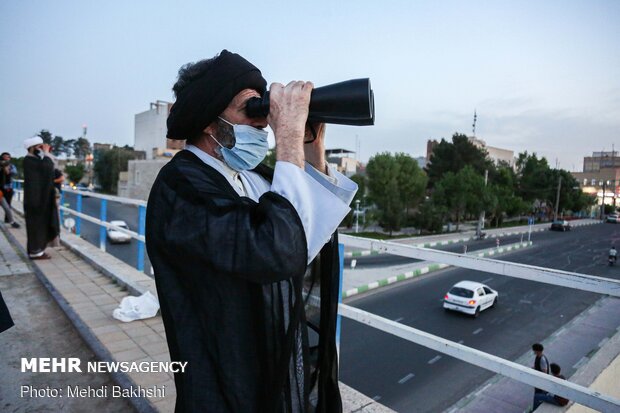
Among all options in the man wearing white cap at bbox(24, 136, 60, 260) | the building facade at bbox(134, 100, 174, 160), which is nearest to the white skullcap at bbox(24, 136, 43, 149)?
the man wearing white cap at bbox(24, 136, 60, 260)

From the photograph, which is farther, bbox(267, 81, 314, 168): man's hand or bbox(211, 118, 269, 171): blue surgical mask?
bbox(211, 118, 269, 171): blue surgical mask

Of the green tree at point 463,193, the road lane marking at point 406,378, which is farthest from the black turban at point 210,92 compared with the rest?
the green tree at point 463,193

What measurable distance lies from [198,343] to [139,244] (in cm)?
419

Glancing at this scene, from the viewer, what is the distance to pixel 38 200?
5359 mm

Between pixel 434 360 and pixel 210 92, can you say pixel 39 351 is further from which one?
pixel 434 360

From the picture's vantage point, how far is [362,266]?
795 inches

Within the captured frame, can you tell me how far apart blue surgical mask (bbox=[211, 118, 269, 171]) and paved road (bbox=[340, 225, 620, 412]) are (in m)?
7.98

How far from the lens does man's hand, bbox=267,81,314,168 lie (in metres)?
0.91

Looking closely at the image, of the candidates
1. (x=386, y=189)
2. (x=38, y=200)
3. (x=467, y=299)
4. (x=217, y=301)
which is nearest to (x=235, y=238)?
(x=217, y=301)

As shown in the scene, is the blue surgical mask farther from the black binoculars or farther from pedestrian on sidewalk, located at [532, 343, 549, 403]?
pedestrian on sidewalk, located at [532, 343, 549, 403]

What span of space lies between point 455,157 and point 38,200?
44.5m

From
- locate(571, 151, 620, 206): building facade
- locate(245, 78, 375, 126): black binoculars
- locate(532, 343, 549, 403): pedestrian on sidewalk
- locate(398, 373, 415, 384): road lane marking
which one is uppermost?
locate(571, 151, 620, 206): building facade

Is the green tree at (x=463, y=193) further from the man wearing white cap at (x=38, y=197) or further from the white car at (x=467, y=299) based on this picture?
the man wearing white cap at (x=38, y=197)

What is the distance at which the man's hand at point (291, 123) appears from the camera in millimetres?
910
